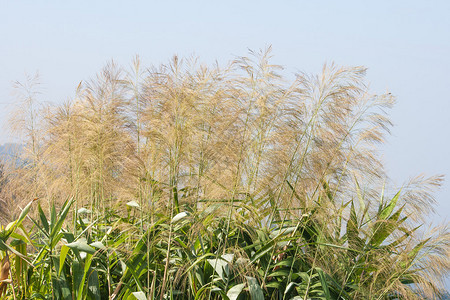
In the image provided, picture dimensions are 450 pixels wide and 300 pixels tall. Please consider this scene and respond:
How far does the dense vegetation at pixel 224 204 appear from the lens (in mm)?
2959

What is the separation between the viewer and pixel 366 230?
3.23m

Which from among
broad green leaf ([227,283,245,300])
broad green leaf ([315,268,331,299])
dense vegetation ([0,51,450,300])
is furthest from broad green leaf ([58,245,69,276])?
broad green leaf ([315,268,331,299])

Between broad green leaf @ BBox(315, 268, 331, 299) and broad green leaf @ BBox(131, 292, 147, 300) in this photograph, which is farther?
broad green leaf @ BBox(315, 268, 331, 299)

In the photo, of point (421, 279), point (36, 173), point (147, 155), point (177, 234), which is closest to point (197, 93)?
point (147, 155)

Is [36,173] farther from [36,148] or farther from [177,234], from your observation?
[177,234]

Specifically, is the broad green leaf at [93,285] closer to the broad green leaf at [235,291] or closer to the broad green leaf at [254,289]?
the broad green leaf at [235,291]

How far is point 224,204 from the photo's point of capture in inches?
120

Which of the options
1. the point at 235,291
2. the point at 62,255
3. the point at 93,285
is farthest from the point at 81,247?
the point at 235,291

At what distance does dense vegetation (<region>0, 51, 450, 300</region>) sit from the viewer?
296cm

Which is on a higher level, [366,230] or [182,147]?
[182,147]

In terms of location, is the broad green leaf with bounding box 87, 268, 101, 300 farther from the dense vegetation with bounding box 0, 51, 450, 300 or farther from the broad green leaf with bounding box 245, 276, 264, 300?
the broad green leaf with bounding box 245, 276, 264, 300

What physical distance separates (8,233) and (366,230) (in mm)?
2340

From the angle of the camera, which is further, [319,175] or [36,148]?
[36,148]

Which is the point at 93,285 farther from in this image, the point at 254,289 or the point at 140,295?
the point at 254,289
